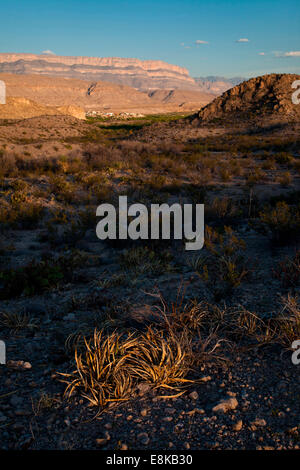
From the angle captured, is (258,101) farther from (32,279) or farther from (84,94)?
(84,94)

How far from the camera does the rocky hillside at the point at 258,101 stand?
36969 mm

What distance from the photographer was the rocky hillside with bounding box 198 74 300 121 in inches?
1455

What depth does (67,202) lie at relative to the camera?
9.16 meters

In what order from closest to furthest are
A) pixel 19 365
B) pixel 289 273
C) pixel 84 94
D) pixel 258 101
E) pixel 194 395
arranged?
pixel 194 395 → pixel 19 365 → pixel 289 273 → pixel 258 101 → pixel 84 94

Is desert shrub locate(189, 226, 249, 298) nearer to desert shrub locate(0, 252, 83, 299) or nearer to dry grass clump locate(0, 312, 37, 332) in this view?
desert shrub locate(0, 252, 83, 299)

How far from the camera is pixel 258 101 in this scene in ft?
131

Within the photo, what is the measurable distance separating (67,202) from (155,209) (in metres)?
2.78

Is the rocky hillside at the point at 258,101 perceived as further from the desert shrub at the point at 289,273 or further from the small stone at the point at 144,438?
the small stone at the point at 144,438

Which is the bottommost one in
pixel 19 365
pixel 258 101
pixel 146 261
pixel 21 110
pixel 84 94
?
pixel 19 365

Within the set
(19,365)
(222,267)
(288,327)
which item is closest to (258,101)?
(222,267)

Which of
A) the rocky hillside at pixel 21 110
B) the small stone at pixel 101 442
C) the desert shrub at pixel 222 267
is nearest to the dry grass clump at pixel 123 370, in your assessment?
the small stone at pixel 101 442

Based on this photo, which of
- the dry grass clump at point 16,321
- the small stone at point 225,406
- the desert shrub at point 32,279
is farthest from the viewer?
the desert shrub at point 32,279

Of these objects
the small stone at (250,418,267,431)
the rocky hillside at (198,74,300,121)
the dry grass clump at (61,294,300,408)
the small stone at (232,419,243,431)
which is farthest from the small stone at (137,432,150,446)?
the rocky hillside at (198,74,300,121)

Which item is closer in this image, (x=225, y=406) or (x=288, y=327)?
(x=225, y=406)
